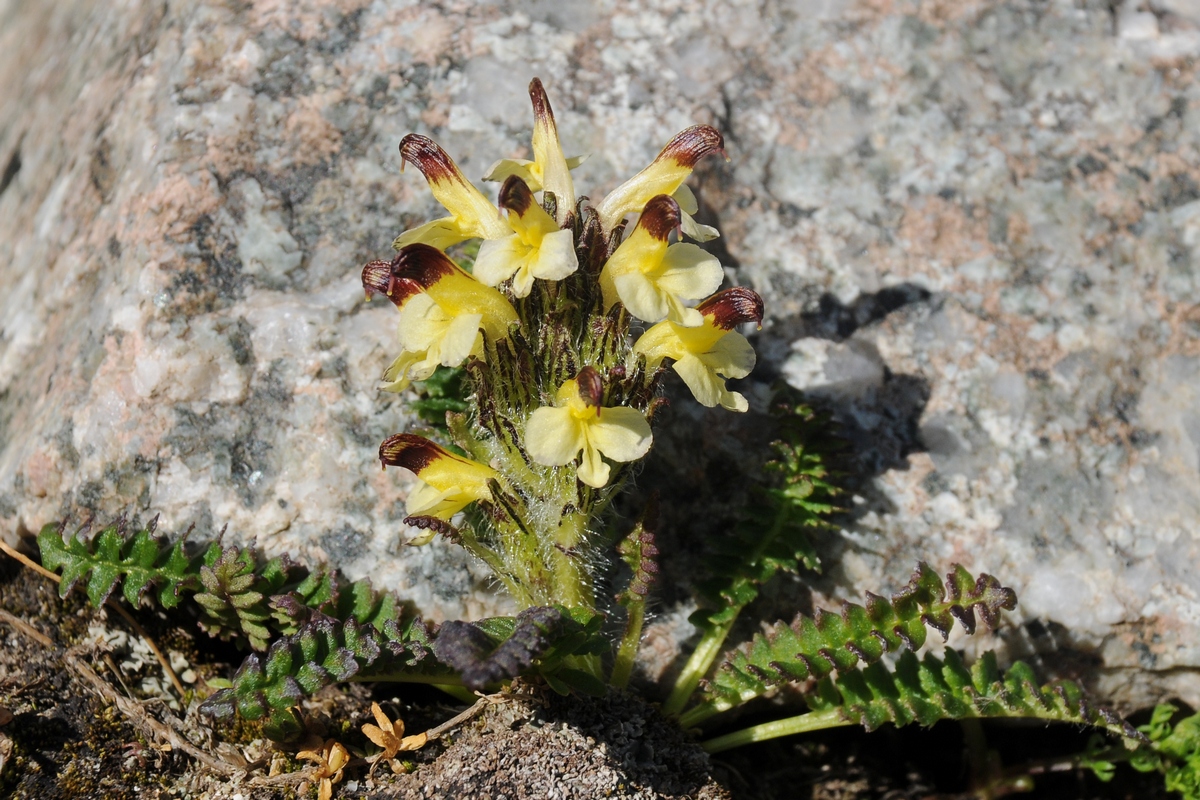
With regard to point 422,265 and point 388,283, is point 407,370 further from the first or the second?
point 422,265

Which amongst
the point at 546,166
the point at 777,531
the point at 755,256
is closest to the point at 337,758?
the point at 777,531

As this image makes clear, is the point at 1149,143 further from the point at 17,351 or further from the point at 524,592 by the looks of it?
the point at 17,351

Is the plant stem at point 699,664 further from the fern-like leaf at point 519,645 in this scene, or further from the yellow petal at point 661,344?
the yellow petal at point 661,344

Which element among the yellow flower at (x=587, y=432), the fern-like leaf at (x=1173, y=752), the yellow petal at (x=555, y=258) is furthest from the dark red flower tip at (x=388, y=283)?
the fern-like leaf at (x=1173, y=752)

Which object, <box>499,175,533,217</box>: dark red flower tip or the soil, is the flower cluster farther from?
the soil

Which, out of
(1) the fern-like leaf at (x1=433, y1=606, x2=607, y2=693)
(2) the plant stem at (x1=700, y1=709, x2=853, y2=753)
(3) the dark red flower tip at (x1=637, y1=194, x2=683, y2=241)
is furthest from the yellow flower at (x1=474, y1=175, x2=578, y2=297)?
(2) the plant stem at (x1=700, y1=709, x2=853, y2=753)

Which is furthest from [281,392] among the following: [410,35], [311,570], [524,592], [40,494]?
[410,35]
